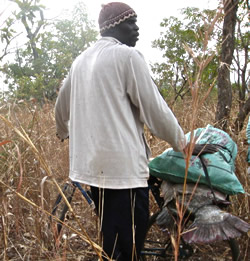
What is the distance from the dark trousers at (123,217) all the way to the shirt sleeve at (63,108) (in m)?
0.59

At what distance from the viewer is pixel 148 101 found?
1629mm

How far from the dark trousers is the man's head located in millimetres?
797

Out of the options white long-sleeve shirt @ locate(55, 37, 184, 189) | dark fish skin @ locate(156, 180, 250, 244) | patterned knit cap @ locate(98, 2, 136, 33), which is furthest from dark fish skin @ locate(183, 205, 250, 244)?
patterned knit cap @ locate(98, 2, 136, 33)

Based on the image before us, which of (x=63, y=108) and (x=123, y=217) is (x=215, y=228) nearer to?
(x=123, y=217)

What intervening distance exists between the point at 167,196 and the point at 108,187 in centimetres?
53

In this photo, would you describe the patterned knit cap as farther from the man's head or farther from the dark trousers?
the dark trousers

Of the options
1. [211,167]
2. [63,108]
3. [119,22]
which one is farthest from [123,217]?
[119,22]

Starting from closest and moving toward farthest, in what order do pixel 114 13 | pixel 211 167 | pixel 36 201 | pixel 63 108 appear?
1. pixel 114 13
2. pixel 211 167
3. pixel 63 108
4. pixel 36 201

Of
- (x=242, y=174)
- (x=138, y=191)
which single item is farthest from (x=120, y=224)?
(x=242, y=174)

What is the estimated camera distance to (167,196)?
2.05 meters

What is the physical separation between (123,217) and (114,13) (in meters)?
1.05

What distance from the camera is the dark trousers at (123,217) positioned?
174 cm

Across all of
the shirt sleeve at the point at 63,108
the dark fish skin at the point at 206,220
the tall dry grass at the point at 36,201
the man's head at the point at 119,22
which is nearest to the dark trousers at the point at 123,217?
the dark fish skin at the point at 206,220

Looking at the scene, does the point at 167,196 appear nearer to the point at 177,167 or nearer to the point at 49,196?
the point at 177,167
